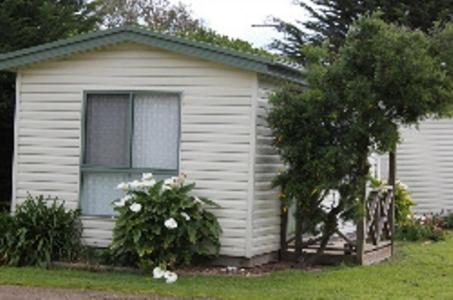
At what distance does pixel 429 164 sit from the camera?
64.3 feet

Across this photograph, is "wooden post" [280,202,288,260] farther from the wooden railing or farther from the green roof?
the green roof

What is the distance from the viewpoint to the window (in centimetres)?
1173

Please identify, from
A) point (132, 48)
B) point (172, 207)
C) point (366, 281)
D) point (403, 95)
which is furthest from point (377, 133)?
point (132, 48)

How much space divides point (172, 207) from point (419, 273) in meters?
3.36

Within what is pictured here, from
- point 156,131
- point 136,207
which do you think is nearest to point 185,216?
point 136,207

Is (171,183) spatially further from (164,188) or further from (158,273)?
(158,273)

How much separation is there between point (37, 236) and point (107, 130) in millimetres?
1762

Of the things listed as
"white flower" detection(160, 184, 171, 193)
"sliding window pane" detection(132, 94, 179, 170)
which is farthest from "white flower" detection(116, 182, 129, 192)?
"sliding window pane" detection(132, 94, 179, 170)

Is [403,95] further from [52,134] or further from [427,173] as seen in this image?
[427,173]

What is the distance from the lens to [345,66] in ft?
35.5

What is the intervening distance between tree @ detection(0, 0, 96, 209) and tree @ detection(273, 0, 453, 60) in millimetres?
12925

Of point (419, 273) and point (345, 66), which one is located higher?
point (345, 66)

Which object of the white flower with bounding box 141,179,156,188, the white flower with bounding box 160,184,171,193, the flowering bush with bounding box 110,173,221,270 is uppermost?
the white flower with bounding box 141,179,156,188

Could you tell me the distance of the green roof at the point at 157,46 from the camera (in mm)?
10992
